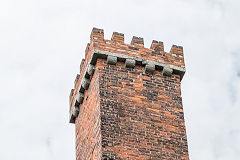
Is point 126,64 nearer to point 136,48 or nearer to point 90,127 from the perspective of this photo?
point 136,48

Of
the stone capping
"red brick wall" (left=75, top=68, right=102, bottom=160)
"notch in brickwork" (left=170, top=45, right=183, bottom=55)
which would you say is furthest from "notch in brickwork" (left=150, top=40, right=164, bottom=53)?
"red brick wall" (left=75, top=68, right=102, bottom=160)

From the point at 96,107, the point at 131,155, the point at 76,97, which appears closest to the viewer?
the point at 131,155

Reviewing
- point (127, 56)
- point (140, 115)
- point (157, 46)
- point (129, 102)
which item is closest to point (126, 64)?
point (127, 56)

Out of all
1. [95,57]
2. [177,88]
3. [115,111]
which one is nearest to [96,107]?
[115,111]

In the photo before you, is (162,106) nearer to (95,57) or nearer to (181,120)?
(181,120)

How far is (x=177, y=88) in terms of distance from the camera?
1481 centimetres

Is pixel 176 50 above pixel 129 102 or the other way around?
above

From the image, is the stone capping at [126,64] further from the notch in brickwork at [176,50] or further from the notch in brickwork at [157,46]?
the notch in brickwork at [176,50]

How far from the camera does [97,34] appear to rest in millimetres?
15047

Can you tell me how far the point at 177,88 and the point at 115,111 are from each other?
2122 millimetres

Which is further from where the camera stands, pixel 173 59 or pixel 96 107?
pixel 173 59

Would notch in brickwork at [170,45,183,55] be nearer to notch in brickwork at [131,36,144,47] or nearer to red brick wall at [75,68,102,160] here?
notch in brickwork at [131,36,144,47]

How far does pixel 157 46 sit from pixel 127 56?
1231mm

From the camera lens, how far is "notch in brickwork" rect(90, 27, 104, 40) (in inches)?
589
